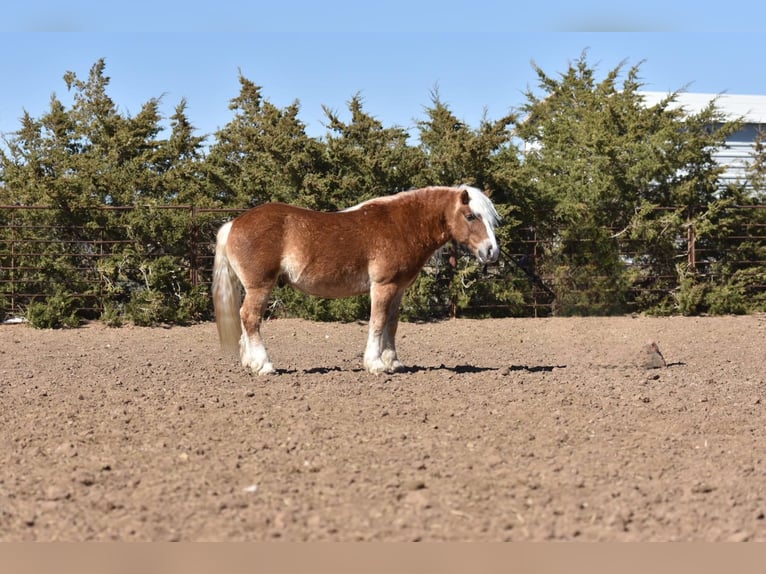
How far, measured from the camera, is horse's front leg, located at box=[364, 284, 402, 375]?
10125 millimetres

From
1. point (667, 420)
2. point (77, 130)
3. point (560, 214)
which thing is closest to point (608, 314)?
point (560, 214)

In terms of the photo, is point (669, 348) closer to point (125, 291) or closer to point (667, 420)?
point (667, 420)

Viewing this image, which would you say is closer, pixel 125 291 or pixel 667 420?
pixel 667 420

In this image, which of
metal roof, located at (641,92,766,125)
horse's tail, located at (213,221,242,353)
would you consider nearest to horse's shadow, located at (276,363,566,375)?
horse's tail, located at (213,221,242,353)

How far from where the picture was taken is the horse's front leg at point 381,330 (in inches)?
399

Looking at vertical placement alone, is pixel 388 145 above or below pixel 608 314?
above

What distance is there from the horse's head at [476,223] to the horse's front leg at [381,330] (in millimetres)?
969

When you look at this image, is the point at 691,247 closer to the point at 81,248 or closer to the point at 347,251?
the point at 347,251

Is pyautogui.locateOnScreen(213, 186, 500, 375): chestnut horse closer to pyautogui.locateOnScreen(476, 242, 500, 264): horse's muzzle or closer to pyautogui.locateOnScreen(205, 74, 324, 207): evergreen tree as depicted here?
pyautogui.locateOnScreen(476, 242, 500, 264): horse's muzzle

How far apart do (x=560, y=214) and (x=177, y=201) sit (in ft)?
25.1

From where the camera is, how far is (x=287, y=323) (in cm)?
1698

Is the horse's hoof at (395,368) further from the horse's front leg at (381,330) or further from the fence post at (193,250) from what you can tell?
the fence post at (193,250)

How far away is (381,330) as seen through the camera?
10.2 metres

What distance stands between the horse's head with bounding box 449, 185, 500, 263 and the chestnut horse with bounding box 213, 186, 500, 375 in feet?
0.04
